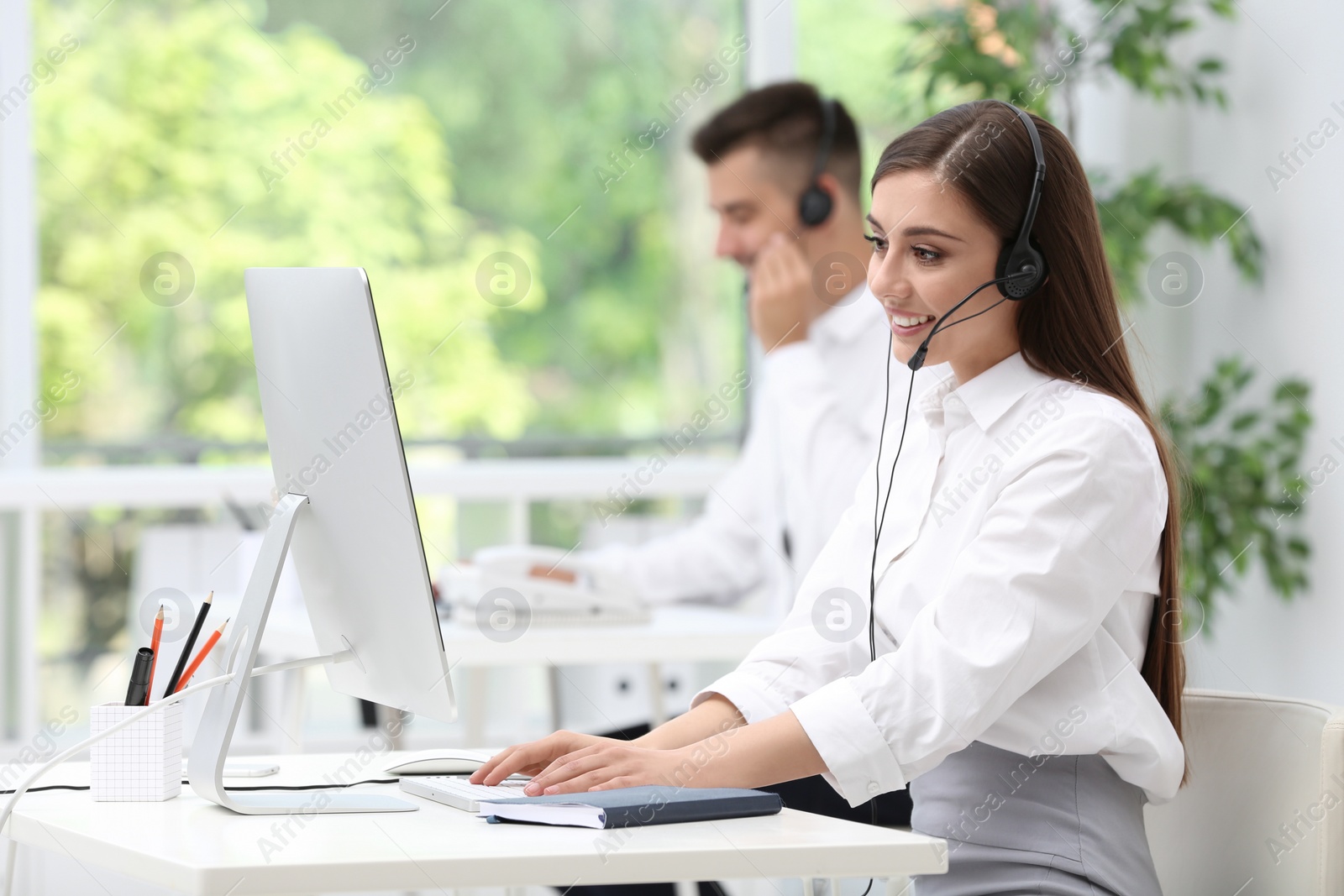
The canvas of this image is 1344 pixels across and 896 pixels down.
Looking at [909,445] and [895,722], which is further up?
[909,445]

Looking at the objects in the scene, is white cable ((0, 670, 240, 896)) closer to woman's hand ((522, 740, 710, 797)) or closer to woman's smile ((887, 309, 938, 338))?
woman's hand ((522, 740, 710, 797))

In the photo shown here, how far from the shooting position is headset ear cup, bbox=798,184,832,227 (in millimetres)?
2248

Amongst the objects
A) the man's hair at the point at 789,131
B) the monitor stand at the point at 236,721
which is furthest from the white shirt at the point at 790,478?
the monitor stand at the point at 236,721

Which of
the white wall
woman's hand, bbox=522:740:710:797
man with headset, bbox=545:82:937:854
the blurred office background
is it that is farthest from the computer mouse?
the blurred office background

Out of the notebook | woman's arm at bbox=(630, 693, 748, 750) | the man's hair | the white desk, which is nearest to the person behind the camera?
the white desk

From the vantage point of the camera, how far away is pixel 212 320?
122 inches

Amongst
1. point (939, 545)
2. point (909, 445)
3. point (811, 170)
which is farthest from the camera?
point (811, 170)

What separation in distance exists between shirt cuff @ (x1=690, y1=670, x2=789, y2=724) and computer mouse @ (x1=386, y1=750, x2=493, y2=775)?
205mm

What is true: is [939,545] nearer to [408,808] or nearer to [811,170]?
[408,808]

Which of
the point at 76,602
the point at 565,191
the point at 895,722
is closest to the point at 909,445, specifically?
the point at 895,722

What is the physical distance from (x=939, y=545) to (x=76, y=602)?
7.97 feet

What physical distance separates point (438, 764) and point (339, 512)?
28 cm

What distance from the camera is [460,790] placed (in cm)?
97

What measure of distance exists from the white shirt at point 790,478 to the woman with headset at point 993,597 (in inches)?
20.5
